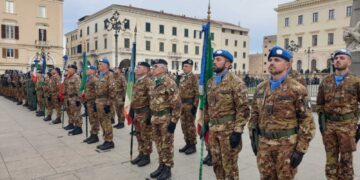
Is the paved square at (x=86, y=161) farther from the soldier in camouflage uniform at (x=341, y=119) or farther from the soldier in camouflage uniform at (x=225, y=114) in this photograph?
the soldier in camouflage uniform at (x=225, y=114)

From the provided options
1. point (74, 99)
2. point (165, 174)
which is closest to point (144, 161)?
point (165, 174)

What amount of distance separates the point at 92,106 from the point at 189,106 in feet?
8.46

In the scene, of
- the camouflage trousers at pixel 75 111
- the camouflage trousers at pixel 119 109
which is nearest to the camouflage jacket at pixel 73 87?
the camouflage trousers at pixel 75 111

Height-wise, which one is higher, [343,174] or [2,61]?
[2,61]

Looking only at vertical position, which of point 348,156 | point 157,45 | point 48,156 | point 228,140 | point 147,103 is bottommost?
point 48,156

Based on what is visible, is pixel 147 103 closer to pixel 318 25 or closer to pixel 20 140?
pixel 20 140

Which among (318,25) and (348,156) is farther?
(318,25)

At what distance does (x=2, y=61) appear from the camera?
1613 inches

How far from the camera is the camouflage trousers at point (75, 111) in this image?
28.9 ft

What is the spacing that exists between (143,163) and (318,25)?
53.4 m

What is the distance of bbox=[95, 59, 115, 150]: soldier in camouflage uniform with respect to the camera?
6914 mm

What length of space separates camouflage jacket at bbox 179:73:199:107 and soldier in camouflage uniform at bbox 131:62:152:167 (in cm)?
131

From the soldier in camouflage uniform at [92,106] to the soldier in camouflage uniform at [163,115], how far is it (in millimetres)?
2763

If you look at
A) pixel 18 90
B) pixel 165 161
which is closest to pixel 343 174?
pixel 165 161
